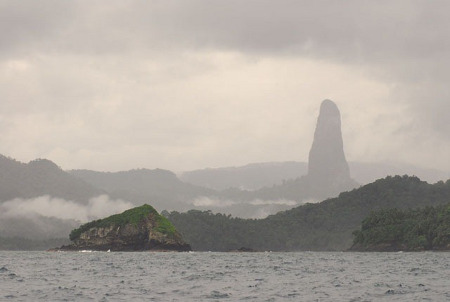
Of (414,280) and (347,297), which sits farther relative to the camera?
(414,280)

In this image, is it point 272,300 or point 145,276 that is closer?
point 272,300

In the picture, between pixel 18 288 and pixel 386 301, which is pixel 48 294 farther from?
pixel 386 301

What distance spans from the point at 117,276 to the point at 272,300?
1470 inches

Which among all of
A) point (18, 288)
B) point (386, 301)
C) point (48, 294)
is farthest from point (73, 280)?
point (386, 301)

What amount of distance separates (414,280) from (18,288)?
49.1 metres

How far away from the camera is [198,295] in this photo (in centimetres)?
6475

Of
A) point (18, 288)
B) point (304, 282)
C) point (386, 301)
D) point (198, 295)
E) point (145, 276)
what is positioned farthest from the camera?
point (145, 276)

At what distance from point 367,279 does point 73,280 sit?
3871cm

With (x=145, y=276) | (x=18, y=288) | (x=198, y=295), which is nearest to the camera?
(x=198, y=295)

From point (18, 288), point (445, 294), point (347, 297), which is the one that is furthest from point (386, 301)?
point (18, 288)

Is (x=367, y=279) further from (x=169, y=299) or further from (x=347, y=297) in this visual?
(x=169, y=299)

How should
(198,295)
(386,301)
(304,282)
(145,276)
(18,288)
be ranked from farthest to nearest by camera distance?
(145,276), (304,282), (18,288), (198,295), (386,301)

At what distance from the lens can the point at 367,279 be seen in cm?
8656

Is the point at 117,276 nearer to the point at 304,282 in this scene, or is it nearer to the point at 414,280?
the point at 304,282
